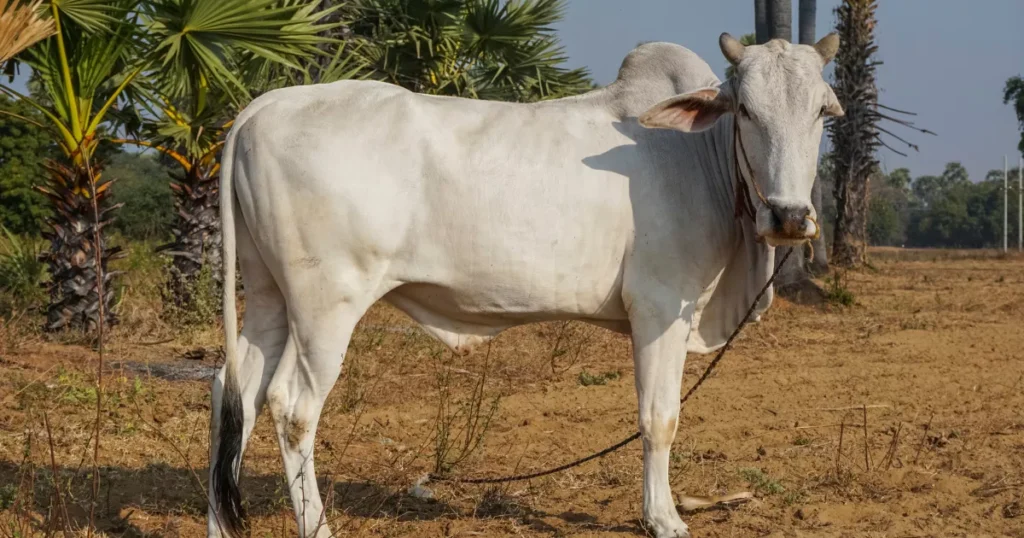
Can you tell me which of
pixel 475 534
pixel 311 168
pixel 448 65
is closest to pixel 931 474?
pixel 475 534

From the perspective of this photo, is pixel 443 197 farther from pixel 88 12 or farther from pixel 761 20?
pixel 761 20

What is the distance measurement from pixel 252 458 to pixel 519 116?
2425 mm

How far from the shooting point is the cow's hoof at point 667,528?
3988 mm

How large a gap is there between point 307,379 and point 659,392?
1.31 m

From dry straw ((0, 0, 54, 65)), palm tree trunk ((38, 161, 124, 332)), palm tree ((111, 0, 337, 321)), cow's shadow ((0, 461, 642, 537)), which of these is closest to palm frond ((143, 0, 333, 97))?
palm tree ((111, 0, 337, 321))

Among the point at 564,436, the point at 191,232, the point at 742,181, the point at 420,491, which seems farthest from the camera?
the point at 191,232

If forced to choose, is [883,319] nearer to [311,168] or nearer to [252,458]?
[252,458]

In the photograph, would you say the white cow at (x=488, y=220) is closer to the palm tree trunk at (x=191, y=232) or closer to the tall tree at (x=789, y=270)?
the palm tree trunk at (x=191, y=232)

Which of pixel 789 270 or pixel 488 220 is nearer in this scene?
pixel 488 220

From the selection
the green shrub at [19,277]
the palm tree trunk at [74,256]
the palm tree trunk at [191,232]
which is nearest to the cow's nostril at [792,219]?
the palm tree trunk at [74,256]

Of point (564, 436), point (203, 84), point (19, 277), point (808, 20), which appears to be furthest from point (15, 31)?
point (808, 20)

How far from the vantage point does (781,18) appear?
37.5 ft

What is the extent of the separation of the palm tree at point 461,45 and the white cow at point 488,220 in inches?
283

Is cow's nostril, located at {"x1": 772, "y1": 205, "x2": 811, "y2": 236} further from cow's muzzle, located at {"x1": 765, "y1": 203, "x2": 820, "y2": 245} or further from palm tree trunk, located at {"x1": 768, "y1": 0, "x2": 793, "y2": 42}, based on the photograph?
palm tree trunk, located at {"x1": 768, "y1": 0, "x2": 793, "y2": 42}
